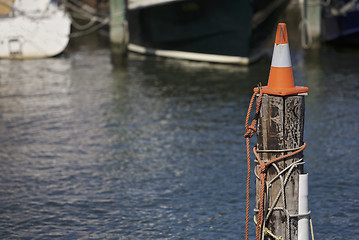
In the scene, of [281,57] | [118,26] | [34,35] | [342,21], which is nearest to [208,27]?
[118,26]

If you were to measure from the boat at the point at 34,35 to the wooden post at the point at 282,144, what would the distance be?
54.8ft

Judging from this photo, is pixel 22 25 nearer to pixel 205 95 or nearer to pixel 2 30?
pixel 2 30

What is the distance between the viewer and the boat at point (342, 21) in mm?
21953

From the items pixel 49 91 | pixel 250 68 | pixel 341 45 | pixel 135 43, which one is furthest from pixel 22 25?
pixel 341 45

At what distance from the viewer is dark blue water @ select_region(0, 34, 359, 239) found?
7.77m

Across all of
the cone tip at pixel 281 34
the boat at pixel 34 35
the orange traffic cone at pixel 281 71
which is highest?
the boat at pixel 34 35

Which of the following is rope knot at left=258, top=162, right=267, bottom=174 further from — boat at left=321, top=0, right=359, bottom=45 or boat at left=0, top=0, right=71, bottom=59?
boat at left=321, top=0, right=359, bottom=45

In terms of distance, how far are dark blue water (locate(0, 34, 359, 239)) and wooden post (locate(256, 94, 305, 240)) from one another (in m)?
2.28

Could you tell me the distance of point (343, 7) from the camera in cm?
2225

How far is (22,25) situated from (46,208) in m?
14.2

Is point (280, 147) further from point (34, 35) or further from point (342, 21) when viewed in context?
point (342, 21)

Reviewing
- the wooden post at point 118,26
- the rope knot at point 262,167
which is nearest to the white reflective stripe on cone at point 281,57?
the rope knot at point 262,167

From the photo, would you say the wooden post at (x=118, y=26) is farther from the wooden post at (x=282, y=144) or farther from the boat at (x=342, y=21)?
the wooden post at (x=282, y=144)

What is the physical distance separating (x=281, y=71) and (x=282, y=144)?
1.98 feet
